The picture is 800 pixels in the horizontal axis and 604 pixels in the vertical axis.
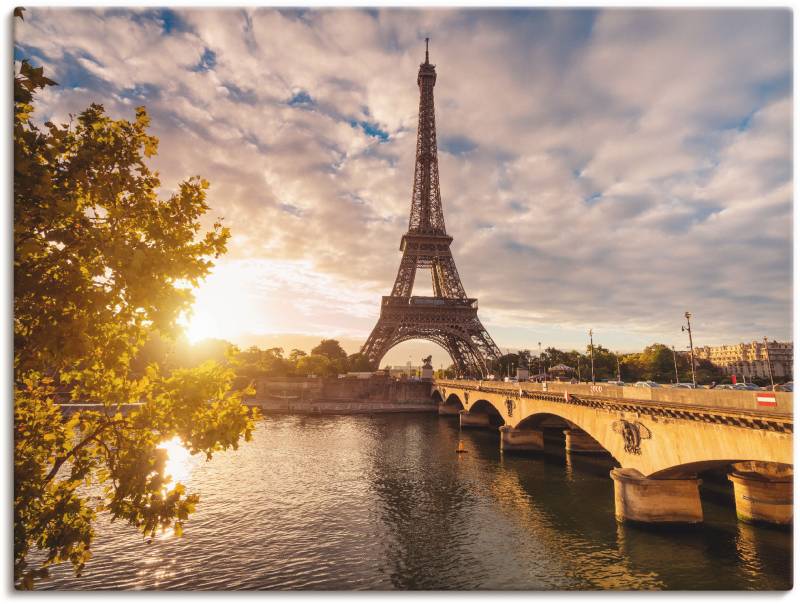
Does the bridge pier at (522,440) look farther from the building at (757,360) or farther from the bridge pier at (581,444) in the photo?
the building at (757,360)

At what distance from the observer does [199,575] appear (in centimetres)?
1499

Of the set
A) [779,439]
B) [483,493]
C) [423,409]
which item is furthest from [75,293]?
[423,409]

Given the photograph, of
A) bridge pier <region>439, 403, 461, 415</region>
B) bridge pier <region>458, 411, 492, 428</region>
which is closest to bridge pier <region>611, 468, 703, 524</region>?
bridge pier <region>458, 411, 492, 428</region>

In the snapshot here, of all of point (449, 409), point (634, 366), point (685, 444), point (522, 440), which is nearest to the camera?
point (685, 444)

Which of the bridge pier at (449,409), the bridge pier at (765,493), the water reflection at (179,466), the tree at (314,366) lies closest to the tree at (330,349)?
the tree at (314,366)

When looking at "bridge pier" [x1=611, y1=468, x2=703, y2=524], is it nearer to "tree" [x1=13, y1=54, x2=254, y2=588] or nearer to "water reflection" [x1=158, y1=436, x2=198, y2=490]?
"tree" [x1=13, y1=54, x2=254, y2=588]

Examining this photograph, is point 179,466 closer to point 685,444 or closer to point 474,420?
point 685,444

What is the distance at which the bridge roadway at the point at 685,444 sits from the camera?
13250 millimetres

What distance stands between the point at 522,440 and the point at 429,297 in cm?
4607

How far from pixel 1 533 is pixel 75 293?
3.87 metres

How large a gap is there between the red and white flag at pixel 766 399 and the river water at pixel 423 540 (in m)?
6.41

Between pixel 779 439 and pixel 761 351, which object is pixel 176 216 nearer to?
pixel 779 439

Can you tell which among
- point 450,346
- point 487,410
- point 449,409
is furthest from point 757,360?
point 487,410

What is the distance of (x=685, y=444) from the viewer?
1655 cm
